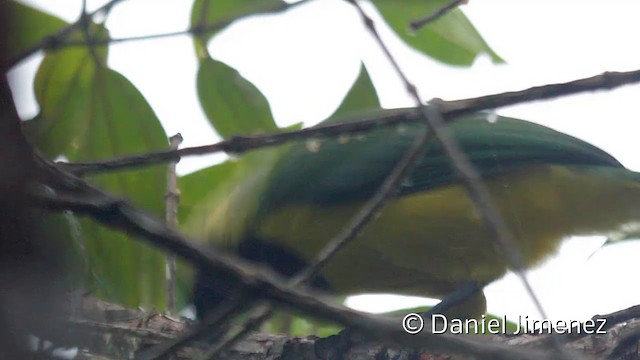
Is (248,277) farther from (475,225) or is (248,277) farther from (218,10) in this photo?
(475,225)

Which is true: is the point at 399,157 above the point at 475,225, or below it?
above

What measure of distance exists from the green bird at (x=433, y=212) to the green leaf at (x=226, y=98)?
2.22 feet

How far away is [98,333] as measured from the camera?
180 centimetres

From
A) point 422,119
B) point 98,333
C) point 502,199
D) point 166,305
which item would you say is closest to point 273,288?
point 422,119

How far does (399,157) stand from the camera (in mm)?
3270

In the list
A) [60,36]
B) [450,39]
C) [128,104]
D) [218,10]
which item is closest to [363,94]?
[450,39]

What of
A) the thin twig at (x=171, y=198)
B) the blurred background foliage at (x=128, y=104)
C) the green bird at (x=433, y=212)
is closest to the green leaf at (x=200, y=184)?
the green bird at (x=433, y=212)

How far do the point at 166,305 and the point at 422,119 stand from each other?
1591 mm

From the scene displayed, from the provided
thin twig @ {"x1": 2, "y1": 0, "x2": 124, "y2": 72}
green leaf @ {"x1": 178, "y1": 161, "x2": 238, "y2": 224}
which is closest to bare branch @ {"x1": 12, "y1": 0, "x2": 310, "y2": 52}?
thin twig @ {"x1": 2, "y1": 0, "x2": 124, "y2": 72}

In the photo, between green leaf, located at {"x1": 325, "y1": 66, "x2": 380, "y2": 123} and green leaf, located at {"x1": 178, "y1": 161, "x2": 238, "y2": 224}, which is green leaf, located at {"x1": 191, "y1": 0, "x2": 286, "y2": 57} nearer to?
green leaf, located at {"x1": 325, "y1": 66, "x2": 380, "y2": 123}

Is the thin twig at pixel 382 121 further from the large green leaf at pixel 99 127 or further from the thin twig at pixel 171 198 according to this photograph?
the thin twig at pixel 171 198

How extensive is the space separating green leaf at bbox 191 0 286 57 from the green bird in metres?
0.85

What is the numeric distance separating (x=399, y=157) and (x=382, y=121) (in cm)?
196

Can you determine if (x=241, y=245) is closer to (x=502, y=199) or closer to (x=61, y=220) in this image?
(x=502, y=199)
